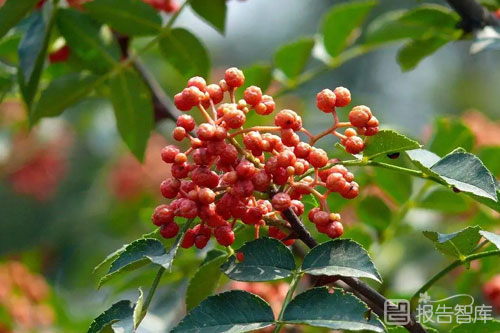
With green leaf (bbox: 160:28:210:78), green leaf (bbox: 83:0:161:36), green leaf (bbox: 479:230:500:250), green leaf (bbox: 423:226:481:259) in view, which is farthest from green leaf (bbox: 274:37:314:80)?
green leaf (bbox: 479:230:500:250)

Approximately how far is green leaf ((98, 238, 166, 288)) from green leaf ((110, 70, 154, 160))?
81 cm

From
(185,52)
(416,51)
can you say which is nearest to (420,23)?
(416,51)

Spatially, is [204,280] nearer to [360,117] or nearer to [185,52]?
[360,117]

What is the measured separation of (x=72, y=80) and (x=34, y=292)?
1242 mm

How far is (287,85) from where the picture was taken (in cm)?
249

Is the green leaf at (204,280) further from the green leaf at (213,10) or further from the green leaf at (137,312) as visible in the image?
the green leaf at (213,10)

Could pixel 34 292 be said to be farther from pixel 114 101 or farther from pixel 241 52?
pixel 241 52

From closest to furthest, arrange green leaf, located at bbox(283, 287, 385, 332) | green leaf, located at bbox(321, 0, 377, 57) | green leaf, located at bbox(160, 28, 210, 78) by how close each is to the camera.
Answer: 1. green leaf, located at bbox(283, 287, 385, 332)
2. green leaf, located at bbox(160, 28, 210, 78)
3. green leaf, located at bbox(321, 0, 377, 57)

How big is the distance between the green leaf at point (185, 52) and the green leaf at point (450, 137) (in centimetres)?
67

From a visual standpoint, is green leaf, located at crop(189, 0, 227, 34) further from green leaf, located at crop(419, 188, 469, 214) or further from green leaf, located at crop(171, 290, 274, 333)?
green leaf, located at crop(171, 290, 274, 333)

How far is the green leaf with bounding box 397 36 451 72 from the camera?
7.11 ft

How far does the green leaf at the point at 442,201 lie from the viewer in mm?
2238

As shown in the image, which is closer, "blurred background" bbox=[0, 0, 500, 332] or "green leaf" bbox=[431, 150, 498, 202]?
"green leaf" bbox=[431, 150, 498, 202]

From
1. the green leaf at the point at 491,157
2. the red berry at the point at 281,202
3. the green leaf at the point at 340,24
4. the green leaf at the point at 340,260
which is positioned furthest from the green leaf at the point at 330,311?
the green leaf at the point at 340,24
